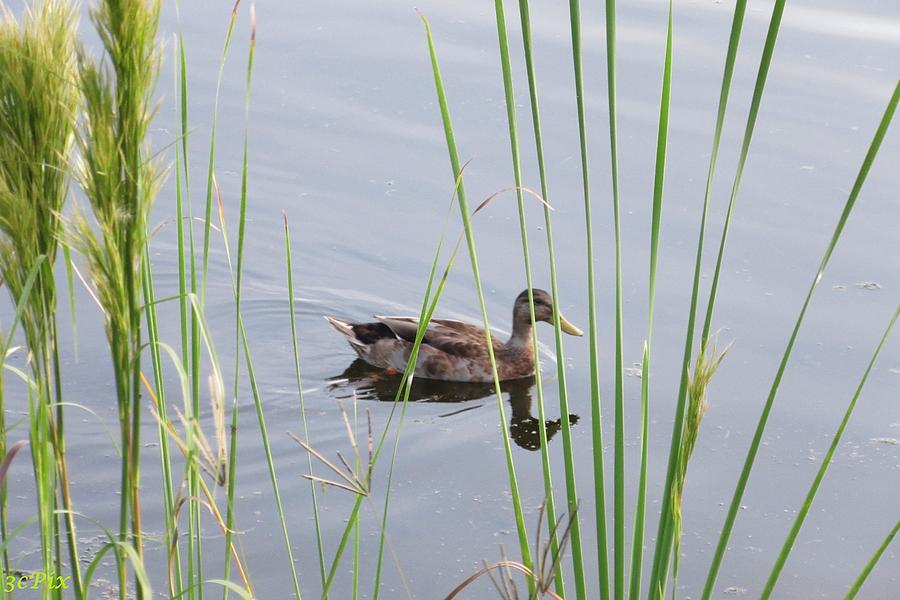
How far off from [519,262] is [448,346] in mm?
625

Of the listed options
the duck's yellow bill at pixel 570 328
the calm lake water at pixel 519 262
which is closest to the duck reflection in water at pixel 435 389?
the calm lake water at pixel 519 262

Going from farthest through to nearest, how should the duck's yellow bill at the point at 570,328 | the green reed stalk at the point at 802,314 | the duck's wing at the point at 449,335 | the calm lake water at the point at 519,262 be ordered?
the duck's wing at the point at 449,335
the duck's yellow bill at the point at 570,328
the calm lake water at the point at 519,262
the green reed stalk at the point at 802,314

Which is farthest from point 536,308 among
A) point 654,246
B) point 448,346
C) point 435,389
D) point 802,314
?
point 802,314

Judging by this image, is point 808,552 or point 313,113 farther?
point 313,113

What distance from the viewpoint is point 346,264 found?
283 inches

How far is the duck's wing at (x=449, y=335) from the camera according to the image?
6.88 metres

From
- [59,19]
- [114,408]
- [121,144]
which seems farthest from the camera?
[114,408]

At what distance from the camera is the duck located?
6.94 meters

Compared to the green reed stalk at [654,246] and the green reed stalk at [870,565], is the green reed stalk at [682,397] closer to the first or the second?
the green reed stalk at [654,246]

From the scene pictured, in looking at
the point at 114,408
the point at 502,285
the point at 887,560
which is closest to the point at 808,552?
the point at 887,560

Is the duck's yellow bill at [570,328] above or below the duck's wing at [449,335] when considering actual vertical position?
above

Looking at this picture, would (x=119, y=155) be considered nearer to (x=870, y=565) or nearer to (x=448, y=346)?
(x=870, y=565)

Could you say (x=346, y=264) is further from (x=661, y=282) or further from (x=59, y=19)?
(x=59, y=19)

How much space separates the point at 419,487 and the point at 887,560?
1870 millimetres
